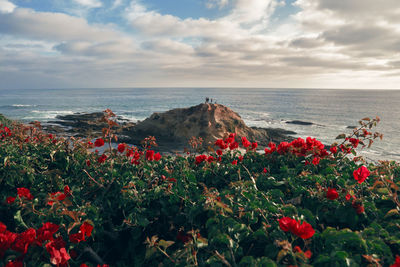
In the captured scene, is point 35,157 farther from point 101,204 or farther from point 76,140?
point 101,204

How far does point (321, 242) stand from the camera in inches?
65.8

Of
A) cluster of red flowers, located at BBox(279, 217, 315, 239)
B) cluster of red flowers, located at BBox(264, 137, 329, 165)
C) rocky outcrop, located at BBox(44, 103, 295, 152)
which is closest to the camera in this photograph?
cluster of red flowers, located at BBox(279, 217, 315, 239)

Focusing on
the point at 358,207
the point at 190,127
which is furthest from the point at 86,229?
the point at 190,127

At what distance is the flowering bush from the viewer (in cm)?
155

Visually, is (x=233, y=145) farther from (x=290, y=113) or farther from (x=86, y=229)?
(x=290, y=113)

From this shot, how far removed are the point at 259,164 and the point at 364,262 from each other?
7.48 feet

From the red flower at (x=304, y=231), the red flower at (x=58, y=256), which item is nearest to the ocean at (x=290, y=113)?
the red flower at (x=304, y=231)

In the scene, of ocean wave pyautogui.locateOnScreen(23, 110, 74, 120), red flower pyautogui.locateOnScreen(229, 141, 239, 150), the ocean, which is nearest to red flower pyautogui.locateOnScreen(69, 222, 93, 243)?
red flower pyautogui.locateOnScreen(229, 141, 239, 150)

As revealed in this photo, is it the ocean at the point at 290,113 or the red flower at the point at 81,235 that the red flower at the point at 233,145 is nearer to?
the red flower at the point at 81,235

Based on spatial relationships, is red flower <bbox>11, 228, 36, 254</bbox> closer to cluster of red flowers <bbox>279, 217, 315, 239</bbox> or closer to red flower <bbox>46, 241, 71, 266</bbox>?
red flower <bbox>46, 241, 71, 266</bbox>

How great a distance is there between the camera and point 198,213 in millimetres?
2074

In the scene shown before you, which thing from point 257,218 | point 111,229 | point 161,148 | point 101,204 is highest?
point 257,218

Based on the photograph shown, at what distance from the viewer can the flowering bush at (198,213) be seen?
155cm

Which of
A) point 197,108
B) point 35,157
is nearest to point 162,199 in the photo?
point 35,157
